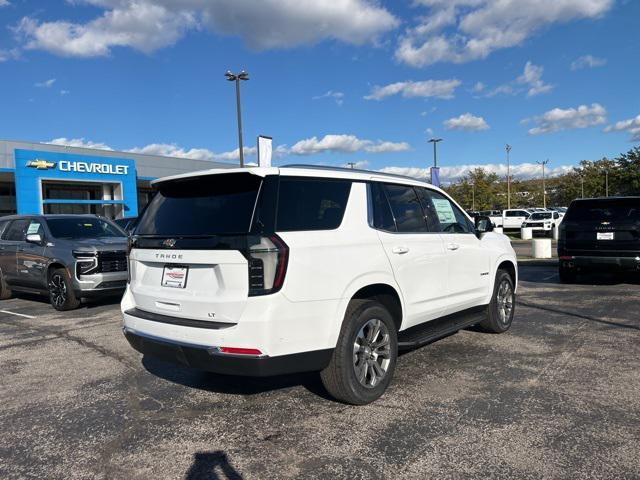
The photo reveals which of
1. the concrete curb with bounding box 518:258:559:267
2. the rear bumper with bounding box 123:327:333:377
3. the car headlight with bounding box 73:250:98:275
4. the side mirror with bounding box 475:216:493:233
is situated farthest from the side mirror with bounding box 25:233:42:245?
the concrete curb with bounding box 518:258:559:267

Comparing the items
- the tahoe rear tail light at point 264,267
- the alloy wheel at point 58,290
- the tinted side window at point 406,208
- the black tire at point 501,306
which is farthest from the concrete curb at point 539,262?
the tahoe rear tail light at point 264,267

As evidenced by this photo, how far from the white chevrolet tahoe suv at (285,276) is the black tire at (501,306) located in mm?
1563

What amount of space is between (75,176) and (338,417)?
34.6 meters

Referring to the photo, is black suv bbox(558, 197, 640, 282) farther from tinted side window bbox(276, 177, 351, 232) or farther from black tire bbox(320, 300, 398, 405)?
tinted side window bbox(276, 177, 351, 232)

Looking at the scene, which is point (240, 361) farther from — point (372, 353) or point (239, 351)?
point (372, 353)

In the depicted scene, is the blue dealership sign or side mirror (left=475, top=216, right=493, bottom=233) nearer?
side mirror (left=475, top=216, right=493, bottom=233)

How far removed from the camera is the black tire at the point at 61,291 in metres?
8.66

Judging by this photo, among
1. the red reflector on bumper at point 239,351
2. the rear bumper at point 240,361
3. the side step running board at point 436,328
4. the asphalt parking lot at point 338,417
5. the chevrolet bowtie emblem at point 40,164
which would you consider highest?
the chevrolet bowtie emblem at point 40,164

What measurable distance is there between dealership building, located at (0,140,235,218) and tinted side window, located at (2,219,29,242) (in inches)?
714

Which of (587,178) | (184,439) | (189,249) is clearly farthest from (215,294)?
(587,178)

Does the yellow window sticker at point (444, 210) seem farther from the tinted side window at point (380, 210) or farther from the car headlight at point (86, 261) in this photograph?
the car headlight at point (86, 261)

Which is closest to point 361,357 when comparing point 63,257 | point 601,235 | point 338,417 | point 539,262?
point 338,417

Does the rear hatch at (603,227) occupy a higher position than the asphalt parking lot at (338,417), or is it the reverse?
the rear hatch at (603,227)

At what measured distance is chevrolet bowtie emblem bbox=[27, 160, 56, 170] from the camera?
31.5m
